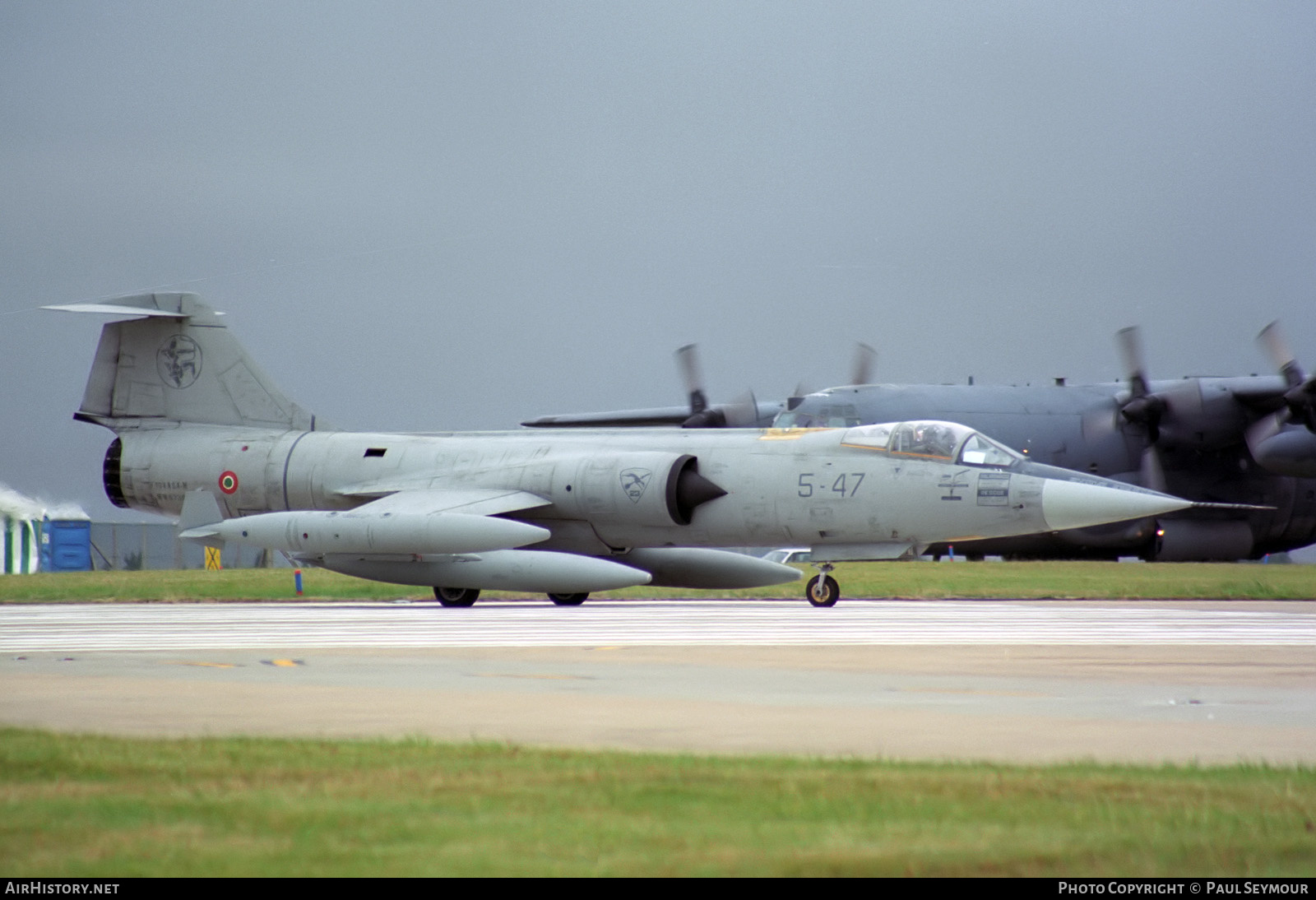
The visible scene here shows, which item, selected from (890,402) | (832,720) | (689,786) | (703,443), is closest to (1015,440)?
(890,402)

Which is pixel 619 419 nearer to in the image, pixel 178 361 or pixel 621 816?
pixel 178 361

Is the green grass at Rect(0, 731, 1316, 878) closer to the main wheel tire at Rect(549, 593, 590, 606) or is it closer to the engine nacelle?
the engine nacelle

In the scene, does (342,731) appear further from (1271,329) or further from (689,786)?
(1271,329)

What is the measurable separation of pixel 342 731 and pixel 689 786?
2.51 m

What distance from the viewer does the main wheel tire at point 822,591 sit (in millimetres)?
21047

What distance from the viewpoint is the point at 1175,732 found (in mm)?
7582

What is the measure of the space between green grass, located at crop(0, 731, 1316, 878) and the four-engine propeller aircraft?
80.5 feet

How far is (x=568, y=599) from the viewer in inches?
894

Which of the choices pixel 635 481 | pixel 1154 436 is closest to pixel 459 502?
pixel 635 481

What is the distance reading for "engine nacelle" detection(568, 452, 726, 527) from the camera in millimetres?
21125

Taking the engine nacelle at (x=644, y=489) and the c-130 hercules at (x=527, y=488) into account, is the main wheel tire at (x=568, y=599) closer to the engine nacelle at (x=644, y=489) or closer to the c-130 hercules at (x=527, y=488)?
the c-130 hercules at (x=527, y=488)

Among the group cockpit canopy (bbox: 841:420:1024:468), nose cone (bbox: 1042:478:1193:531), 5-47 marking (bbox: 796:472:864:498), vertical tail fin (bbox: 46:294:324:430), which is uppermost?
vertical tail fin (bbox: 46:294:324:430)

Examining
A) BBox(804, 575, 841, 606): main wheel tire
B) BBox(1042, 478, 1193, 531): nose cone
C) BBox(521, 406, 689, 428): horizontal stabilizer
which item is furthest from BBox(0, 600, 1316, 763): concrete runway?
BBox(521, 406, 689, 428): horizontal stabilizer

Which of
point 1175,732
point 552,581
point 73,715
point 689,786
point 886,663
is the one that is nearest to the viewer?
point 689,786
